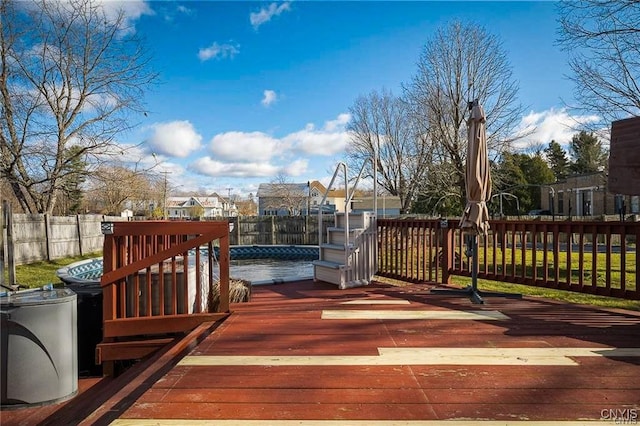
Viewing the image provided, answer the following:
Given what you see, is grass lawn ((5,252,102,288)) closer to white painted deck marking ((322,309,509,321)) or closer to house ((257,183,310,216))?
white painted deck marking ((322,309,509,321))

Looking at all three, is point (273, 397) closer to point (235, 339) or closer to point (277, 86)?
point (235, 339)

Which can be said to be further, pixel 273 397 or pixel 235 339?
pixel 235 339

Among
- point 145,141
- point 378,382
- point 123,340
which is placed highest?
point 145,141

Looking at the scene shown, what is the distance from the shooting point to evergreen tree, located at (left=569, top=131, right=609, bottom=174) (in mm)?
27984

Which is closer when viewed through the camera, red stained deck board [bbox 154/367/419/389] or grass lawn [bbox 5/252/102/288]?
red stained deck board [bbox 154/367/419/389]

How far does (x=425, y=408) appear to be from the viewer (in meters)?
1.85

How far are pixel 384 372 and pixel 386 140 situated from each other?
74.7 feet

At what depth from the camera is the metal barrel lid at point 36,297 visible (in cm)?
257

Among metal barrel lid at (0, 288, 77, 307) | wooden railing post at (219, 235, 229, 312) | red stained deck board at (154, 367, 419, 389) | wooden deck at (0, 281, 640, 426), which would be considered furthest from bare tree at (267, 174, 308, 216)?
red stained deck board at (154, 367, 419, 389)

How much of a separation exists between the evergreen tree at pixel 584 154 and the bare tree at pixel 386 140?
12.6 meters

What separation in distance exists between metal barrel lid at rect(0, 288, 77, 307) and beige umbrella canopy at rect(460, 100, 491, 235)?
12.4ft

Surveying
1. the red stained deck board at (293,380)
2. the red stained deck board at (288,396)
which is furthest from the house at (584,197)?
the red stained deck board at (288,396)

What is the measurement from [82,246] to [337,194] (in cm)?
3782

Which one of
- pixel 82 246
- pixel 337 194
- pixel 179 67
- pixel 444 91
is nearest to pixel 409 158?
pixel 444 91
